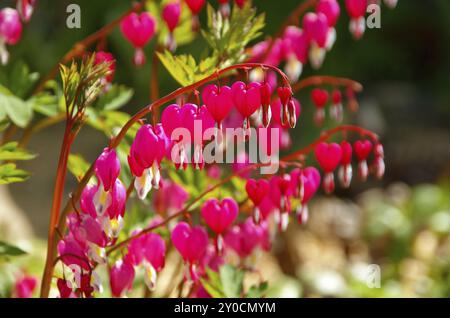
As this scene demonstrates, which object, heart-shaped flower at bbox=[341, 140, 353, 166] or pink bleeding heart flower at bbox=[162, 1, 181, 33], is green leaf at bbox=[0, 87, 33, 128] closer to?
pink bleeding heart flower at bbox=[162, 1, 181, 33]

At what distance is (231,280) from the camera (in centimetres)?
192

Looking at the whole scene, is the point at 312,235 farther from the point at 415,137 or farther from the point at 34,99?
the point at 34,99

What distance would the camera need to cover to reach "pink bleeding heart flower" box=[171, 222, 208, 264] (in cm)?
171

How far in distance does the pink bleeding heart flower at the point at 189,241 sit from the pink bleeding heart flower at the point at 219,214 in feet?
0.10

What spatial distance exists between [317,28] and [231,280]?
2.41ft

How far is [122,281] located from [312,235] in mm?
2766

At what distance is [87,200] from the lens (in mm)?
1504

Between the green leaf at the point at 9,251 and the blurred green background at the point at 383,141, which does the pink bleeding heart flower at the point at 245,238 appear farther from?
the blurred green background at the point at 383,141

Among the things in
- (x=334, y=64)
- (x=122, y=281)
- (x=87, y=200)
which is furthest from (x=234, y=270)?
(x=334, y=64)

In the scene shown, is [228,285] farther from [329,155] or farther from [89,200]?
[89,200]

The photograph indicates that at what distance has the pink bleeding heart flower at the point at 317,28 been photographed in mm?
2129

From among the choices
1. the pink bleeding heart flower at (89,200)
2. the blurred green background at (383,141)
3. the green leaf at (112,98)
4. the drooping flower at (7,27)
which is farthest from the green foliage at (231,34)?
the blurred green background at (383,141)

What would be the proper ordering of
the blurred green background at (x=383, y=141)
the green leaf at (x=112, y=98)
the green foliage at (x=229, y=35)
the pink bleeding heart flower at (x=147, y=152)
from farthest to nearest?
the blurred green background at (x=383, y=141) → the green leaf at (x=112, y=98) → the green foliage at (x=229, y=35) → the pink bleeding heart flower at (x=147, y=152)

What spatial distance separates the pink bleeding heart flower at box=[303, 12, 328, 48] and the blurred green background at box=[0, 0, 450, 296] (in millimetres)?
1163
